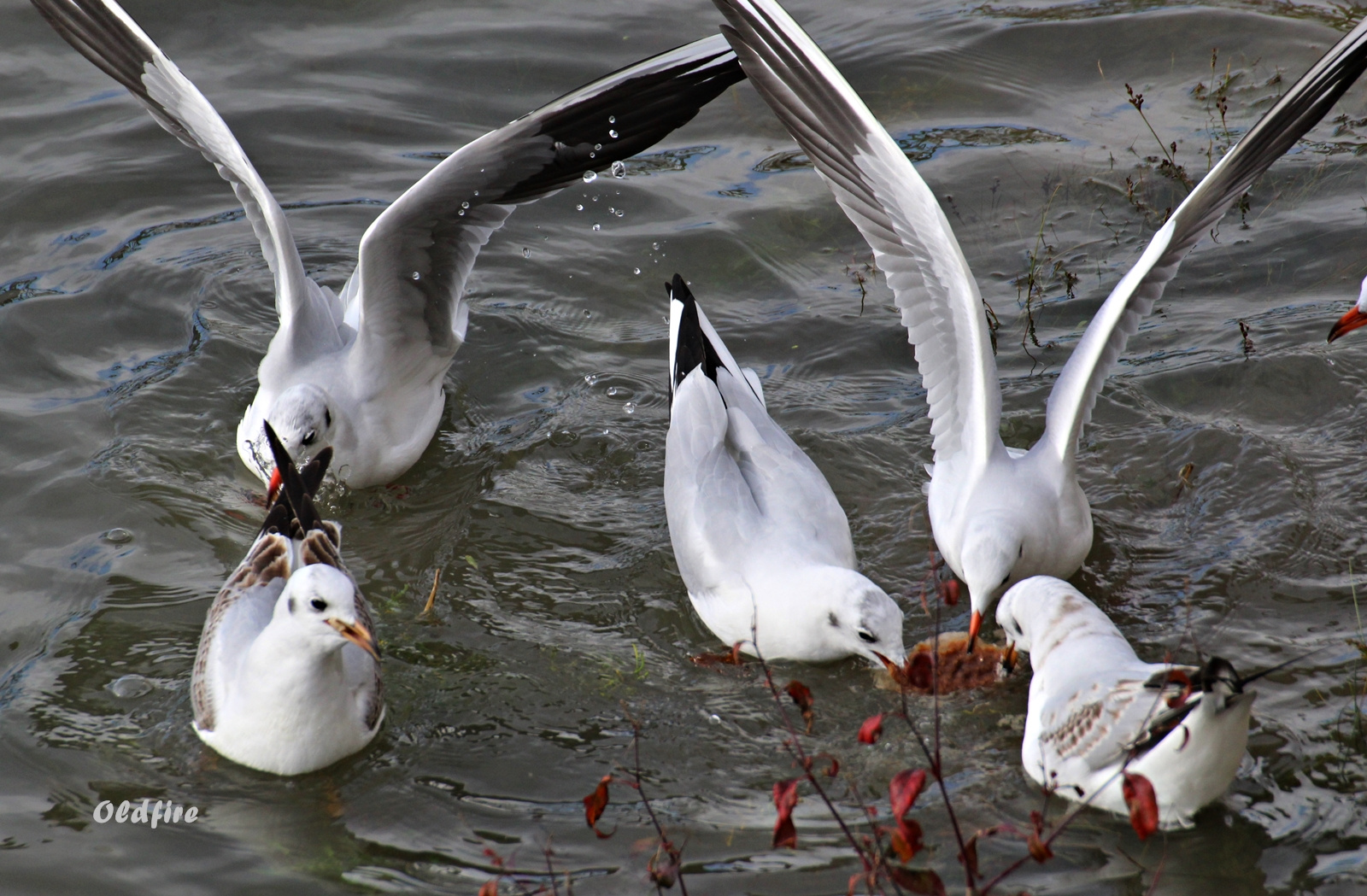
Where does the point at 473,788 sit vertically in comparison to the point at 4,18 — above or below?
below

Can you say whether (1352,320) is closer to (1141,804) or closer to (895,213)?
(895,213)

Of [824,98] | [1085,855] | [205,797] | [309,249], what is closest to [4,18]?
[309,249]

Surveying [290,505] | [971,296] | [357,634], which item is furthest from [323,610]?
[971,296]

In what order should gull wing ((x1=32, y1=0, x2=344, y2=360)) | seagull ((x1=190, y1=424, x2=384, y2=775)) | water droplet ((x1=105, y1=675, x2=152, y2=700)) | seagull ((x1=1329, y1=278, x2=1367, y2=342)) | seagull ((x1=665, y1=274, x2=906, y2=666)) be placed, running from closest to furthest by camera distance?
seagull ((x1=190, y1=424, x2=384, y2=775)), water droplet ((x1=105, y1=675, x2=152, y2=700)), seagull ((x1=665, y1=274, x2=906, y2=666)), gull wing ((x1=32, y1=0, x2=344, y2=360)), seagull ((x1=1329, y1=278, x2=1367, y2=342))

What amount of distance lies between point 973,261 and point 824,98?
2.41m

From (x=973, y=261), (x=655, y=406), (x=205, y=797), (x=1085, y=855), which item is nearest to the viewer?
(x=1085, y=855)

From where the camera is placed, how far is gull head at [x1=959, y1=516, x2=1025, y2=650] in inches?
194

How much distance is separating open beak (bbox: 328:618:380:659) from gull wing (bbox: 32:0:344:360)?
2338 millimetres

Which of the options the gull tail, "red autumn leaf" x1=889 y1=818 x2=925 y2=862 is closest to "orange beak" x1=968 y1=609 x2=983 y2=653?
"red autumn leaf" x1=889 y1=818 x2=925 y2=862

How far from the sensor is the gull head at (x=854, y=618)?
4.72 metres

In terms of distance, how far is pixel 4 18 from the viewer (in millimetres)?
9656

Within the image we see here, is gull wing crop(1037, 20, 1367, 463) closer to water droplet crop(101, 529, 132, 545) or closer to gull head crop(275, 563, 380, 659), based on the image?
gull head crop(275, 563, 380, 659)

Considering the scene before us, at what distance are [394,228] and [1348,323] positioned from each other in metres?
4.35

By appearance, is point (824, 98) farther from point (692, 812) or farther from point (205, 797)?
point (205, 797)
